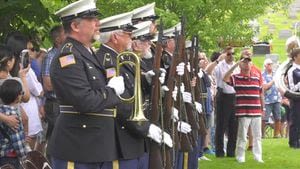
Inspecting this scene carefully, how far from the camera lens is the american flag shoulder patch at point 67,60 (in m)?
5.36

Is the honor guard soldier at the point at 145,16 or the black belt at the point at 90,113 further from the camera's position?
the honor guard soldier at the point at 145,16

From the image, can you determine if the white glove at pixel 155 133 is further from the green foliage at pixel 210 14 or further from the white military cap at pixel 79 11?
the green foliage at pixel 210 14

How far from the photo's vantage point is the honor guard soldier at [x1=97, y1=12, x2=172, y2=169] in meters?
5.98

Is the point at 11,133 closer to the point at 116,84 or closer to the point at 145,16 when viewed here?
the point at 145,16

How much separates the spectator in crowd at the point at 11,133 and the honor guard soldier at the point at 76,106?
139 cm

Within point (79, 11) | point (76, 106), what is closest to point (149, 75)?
point (79, 11)

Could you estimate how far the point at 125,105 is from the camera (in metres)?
5.96

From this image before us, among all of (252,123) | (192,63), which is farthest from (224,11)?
(192,63)

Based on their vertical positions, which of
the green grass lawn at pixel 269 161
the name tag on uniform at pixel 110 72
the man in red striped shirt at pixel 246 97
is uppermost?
the name tag on uniform at pixel 110 72

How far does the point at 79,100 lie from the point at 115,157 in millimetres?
737

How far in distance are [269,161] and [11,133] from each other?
6.89m

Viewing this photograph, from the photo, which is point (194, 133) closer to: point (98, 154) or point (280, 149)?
point (98, 154)

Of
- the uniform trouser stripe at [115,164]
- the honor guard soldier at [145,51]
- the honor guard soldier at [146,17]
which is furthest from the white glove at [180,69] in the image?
the uniform trouser stripe at [115,164]

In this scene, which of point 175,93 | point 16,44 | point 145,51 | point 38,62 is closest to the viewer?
point 145,51
